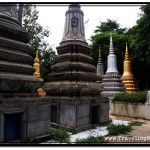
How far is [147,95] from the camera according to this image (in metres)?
14.6

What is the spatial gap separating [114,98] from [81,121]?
24.7 feet

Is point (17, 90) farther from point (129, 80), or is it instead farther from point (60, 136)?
point (129, 80)

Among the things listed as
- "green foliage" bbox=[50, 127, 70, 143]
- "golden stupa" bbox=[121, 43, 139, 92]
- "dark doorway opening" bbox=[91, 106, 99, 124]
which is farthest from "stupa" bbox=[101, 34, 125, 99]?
"green foliage" bbox=[50, 127, 70, 143]

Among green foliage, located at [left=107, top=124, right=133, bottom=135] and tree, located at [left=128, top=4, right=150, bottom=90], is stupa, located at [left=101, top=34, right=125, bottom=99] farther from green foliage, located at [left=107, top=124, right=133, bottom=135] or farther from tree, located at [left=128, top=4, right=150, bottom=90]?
green foliage, located at [left=107, top=124, right=133, bottom=135]

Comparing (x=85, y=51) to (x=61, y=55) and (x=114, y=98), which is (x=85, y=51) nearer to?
(x=61, y=55)

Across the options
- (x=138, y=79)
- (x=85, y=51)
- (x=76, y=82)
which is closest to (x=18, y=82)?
(x=76, y=82)

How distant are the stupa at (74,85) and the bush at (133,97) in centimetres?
379

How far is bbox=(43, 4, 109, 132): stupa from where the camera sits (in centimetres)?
1004

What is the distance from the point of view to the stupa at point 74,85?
395 inches

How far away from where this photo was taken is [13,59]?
764 cm

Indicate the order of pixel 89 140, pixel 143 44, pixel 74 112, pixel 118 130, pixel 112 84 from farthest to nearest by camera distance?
pixel 112 84 < pixel 143 44 < pixel 118 130 < pixel 74 112 < pixel 89 140

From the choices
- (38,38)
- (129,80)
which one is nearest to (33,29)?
(38,38)

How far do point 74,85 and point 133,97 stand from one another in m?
6.70

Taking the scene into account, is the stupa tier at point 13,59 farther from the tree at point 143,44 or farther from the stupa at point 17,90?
the tree at point 143,44
